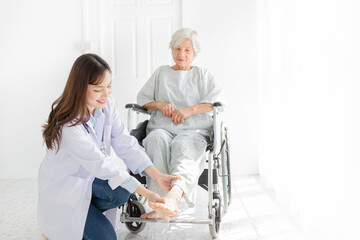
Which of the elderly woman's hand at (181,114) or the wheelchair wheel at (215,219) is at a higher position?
the elderly woman's hand at (181,114)

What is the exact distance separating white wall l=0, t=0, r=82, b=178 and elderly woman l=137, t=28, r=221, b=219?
1327 mm

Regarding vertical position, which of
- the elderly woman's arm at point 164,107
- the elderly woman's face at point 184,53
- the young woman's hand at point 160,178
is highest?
the elderly woman's face at point 184,53

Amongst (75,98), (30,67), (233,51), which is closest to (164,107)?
(75,98)

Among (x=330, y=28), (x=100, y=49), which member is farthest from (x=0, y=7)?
(x=330, y=28)

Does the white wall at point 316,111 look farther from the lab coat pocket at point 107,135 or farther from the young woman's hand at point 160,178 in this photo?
the lab coat pocket at point 107,135

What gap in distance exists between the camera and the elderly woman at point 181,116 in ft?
6.12

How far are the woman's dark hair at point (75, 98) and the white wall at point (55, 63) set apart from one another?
6.20 feet

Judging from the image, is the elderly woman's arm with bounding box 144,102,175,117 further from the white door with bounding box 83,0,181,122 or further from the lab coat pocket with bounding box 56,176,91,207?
the white door with bounding box 83,0,181,122

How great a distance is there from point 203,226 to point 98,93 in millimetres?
1074

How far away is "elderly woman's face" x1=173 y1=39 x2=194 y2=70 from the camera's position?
2350 millimetres

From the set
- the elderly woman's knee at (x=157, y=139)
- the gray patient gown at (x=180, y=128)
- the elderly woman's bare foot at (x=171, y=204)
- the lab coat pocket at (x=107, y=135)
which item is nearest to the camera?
the elderly woman's bare foot at (x=171, y=204)

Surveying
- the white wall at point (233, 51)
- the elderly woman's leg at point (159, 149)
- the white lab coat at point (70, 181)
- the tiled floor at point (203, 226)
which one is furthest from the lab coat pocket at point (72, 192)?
the white wall at point (233, 51)

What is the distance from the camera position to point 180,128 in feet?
7.19

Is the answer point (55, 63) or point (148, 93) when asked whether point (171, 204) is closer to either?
point (148, 93)
